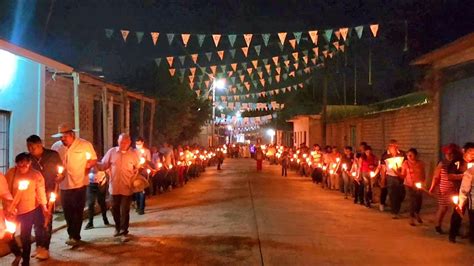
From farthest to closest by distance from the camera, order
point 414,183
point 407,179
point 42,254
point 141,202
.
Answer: point 141,202 → point 407,179 → point 414,183 → point 42,254

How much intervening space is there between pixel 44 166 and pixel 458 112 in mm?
10754

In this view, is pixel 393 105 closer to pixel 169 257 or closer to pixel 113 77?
pixel 113 77

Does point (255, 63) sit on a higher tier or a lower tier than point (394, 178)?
higher

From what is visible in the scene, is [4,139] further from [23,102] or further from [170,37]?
[170,37]

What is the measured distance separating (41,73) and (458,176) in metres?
9.82

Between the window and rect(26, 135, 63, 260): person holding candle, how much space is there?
4.25 meters

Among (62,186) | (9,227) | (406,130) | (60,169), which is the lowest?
(9,227)

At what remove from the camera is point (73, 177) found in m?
8.98

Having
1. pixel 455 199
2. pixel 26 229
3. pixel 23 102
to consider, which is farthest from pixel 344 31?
pixel 26 229

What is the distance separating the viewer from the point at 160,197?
57.5 feet

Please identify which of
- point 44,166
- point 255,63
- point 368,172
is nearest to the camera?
point 44,166

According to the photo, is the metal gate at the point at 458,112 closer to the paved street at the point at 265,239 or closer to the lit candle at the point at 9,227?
the paved street at the point at 265,239

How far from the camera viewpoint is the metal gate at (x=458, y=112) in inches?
537

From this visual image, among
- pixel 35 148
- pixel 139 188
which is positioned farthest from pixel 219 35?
pixel 35 148
